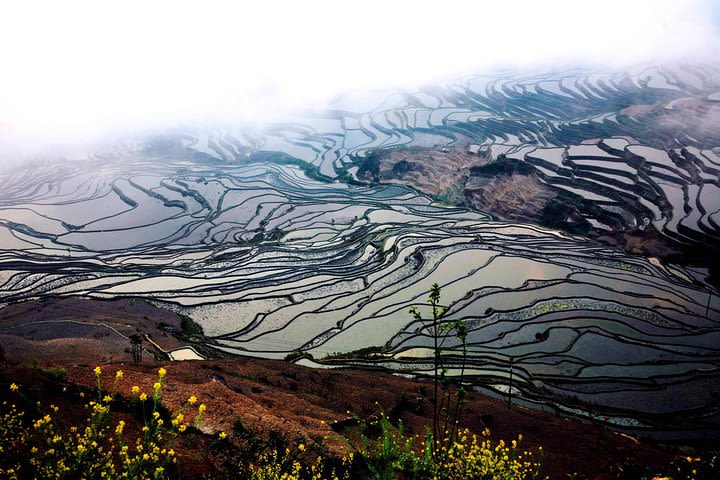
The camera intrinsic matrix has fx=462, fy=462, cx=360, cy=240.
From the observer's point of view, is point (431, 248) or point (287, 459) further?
point (431, 248)

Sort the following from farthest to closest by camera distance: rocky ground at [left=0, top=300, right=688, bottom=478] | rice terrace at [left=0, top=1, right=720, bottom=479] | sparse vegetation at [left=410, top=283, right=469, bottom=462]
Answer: rice terrace at [left=0, top=1, right=720, bottom=479] → rocky ground at [left=0, top=300, right=688, bottom=478] → sparse vegetation at [left=410, top=283, right=469, bottom=462]

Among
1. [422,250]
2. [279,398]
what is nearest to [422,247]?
[422,250]

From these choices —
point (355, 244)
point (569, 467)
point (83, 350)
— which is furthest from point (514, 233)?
point (83, 350)

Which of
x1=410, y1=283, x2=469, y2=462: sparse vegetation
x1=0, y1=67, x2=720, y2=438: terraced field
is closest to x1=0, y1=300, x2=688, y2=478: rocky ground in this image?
x1=410, y1=283, x2=469, y2=462: sparse vegetation

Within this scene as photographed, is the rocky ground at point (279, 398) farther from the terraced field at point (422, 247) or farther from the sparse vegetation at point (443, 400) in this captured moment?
the terraced field at point (422, 247)

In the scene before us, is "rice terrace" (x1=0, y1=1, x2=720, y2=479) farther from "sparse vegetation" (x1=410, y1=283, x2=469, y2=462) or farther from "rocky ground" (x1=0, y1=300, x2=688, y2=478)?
"sparse vegetation" (x1=410, y1=283, x2=469, y2=462)

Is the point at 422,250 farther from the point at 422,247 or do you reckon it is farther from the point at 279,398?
the point at 279,398

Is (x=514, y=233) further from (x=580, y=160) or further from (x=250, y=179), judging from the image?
(x=250, y=179)
